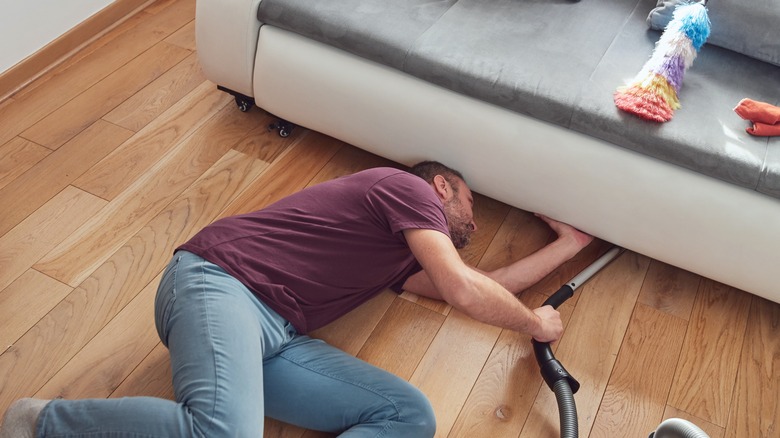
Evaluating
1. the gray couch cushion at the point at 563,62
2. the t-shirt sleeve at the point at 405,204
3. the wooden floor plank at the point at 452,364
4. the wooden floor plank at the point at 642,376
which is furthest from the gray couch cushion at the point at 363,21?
the wooden floor plank at the point at 642,376

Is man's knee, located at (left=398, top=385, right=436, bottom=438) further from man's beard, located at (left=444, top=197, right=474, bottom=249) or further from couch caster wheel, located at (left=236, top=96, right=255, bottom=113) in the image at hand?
couch caster wheel, located at (left=236, top=96, right=255, bottom=113)

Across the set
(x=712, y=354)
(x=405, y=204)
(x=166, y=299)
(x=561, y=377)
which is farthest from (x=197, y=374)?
(x=712, y=354)

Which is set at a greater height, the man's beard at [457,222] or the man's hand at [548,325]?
the man's beard at [457,222]

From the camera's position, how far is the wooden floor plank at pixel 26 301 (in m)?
1.86

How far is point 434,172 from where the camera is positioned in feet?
6.75

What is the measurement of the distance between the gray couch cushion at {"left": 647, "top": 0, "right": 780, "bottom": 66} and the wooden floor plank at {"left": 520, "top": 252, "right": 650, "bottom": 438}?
0.61m

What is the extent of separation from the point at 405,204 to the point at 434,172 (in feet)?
1.27

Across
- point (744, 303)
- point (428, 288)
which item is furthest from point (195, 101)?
point (744, 303)

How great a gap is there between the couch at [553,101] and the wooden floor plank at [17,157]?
0.62 meters

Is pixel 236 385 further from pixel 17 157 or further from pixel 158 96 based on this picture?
pixel 158 96

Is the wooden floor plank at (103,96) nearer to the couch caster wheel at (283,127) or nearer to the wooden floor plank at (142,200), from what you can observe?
the wooden floor plank at (142,200)

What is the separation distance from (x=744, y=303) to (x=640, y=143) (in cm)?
57

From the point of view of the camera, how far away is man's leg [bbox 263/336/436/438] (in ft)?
5.39

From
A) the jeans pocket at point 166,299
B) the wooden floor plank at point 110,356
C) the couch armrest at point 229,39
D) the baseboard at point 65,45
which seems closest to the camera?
the jeans pocket at point 166,299
